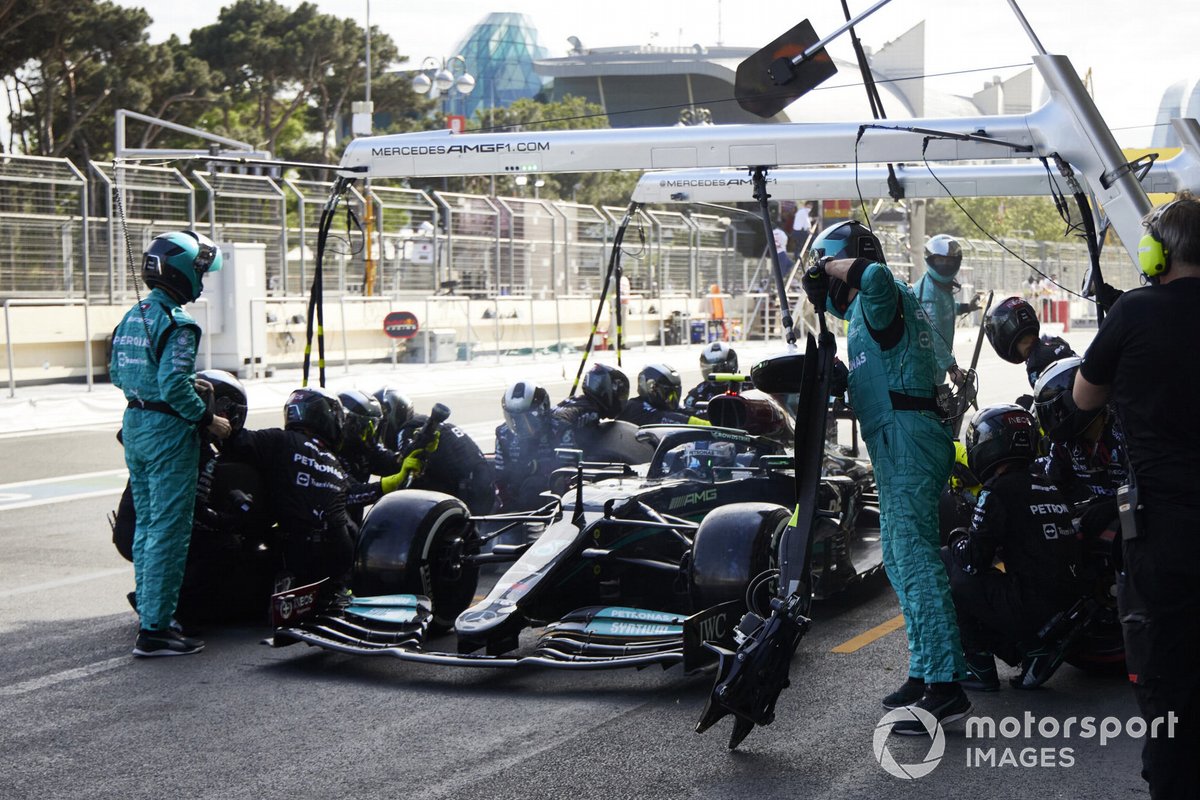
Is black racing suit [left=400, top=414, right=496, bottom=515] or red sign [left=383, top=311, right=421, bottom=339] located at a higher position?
red sign [left=383, top=311, right=421, bottom=339]

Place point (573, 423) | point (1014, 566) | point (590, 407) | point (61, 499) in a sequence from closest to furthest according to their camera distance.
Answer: point (1014, 566) → point (573, 423) → point (590, 407) → point (61, 499)

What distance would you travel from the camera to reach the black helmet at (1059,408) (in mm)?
5820

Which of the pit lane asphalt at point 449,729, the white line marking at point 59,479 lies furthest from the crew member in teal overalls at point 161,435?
the white line marking at point 59,479

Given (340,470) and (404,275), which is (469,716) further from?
(404,275)

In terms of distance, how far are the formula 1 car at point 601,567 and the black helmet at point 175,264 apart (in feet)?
4.68

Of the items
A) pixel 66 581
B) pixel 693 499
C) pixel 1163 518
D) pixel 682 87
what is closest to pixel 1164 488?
pixel 1163 518

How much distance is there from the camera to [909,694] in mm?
5438

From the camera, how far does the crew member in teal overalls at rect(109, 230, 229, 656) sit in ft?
21.6

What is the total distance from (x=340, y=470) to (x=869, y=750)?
3.28 metres

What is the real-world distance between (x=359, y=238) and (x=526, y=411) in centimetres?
2183

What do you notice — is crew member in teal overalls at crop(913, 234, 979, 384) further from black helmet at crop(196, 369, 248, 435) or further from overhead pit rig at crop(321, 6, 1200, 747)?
black helmet at crop(196, 369, 248, 435)

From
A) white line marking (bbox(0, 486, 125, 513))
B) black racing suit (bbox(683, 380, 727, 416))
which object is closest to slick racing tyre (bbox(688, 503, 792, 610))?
black racing suit (bbox(683, 380, 727, 416))

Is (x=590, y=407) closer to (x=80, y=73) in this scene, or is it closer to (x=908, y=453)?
(x=908, y=453)

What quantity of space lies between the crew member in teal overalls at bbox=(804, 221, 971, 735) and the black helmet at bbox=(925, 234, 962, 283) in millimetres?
4774
